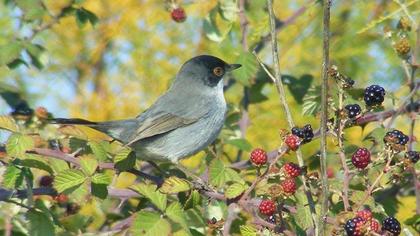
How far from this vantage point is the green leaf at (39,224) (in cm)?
322

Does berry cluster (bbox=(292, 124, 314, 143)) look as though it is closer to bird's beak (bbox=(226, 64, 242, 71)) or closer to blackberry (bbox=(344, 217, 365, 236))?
blackberry (bbox=(344, 217, 365, 236))

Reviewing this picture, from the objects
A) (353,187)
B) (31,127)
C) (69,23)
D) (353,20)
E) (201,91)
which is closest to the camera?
(31,127)

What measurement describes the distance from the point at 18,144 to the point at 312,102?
1.50 meters

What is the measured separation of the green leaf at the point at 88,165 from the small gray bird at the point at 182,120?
3.10 feet

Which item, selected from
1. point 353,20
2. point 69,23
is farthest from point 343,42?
point 69,23

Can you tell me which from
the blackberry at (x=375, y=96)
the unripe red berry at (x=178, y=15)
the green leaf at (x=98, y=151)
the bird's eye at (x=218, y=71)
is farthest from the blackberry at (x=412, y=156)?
the bird's eye at (x=218, y=71)

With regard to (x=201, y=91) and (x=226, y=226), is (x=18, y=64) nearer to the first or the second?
(x=201, y=91)

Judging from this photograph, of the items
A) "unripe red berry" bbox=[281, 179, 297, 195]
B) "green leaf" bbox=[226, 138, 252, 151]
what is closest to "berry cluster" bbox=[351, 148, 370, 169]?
"unripe red berry" bbox=[281, 179, 297, 195]

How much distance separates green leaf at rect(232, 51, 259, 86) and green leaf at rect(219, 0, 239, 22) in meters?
0.25

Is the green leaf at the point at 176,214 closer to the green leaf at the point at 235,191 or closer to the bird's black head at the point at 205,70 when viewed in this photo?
the green leaf at the point at 235,191

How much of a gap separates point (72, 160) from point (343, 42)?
317 centimetres

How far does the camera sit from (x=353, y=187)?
3607mm

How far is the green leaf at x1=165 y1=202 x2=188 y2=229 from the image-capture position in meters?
3.05

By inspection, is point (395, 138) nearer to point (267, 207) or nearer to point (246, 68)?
point (267, 207)
